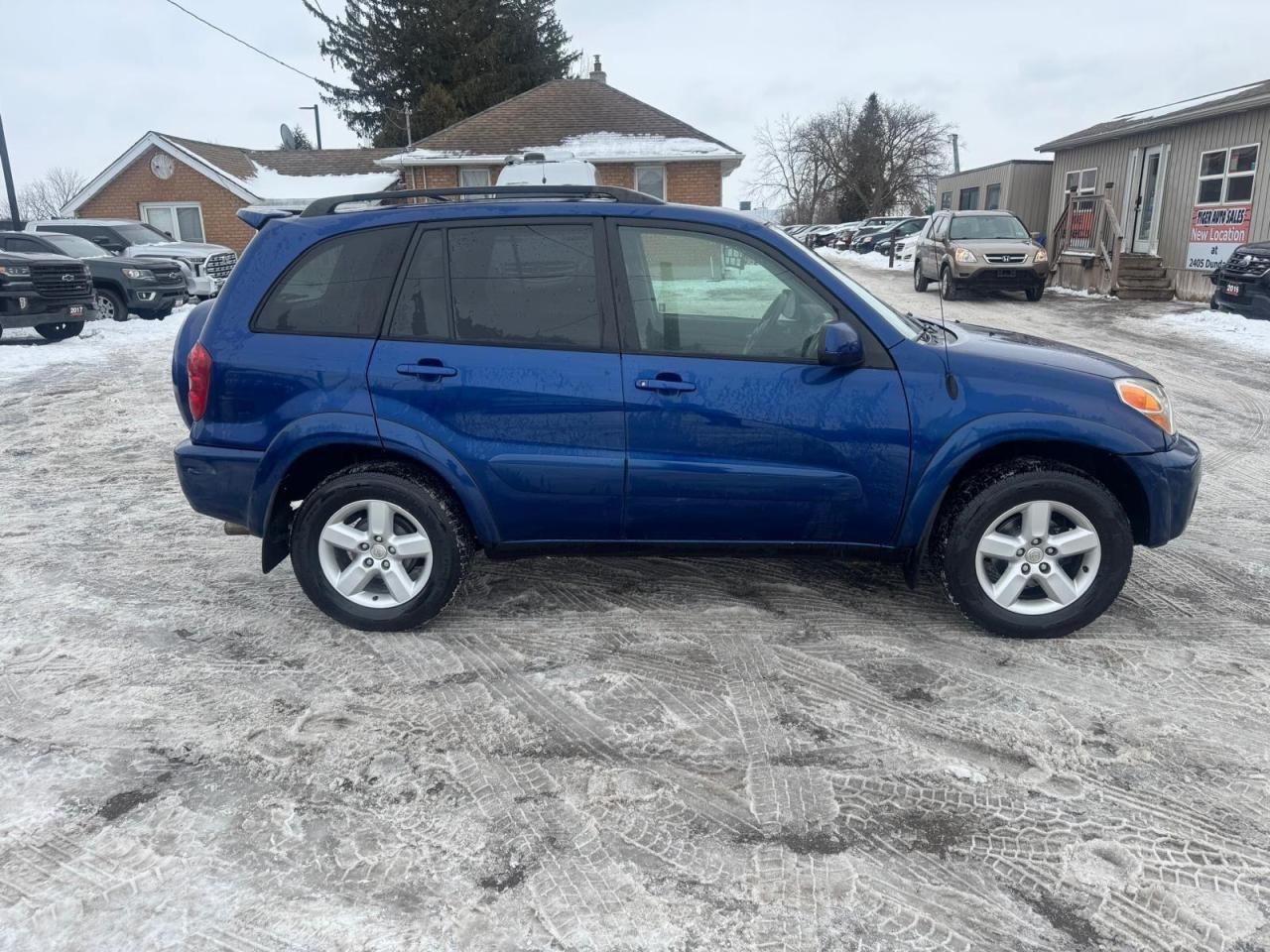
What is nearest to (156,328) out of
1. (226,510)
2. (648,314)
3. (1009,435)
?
(226,510)

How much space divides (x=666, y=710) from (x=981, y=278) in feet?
52.5

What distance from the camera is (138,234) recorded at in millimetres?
19000

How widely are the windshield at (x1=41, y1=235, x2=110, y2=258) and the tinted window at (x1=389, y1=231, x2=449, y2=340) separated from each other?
48.3 feet

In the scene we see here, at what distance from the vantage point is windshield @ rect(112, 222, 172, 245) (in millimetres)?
18562

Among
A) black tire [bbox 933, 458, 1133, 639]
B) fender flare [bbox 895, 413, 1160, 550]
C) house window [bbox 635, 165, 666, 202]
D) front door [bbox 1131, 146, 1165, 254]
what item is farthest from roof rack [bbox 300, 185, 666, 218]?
house window [bbox 635, 165, 666, 202]

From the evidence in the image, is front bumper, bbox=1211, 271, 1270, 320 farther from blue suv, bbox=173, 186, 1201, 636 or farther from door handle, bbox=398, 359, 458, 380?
door handle, bbox=398, 359, 458, 380

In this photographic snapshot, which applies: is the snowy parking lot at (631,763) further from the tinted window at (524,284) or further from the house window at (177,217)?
the house window at (177,217)

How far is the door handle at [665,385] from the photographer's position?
3551 millimetres

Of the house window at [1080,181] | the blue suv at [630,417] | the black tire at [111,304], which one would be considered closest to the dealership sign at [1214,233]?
the house window at [1080,181]

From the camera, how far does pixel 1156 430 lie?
3.60m

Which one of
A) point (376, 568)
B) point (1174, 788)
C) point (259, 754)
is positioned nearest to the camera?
point (1174, 788)

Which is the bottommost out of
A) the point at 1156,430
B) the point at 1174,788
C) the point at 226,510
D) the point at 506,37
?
the point at 1174,788

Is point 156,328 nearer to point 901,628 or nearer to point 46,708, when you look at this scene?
point 46,708

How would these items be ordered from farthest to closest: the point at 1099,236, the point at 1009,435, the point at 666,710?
the point at 1099,236, the point at 1009,435, the point at 666,710
